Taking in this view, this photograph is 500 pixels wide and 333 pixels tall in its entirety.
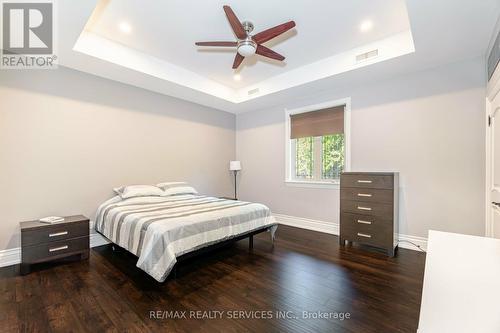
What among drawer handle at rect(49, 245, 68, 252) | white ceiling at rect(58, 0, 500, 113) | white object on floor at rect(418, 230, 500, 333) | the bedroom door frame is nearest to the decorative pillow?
drawer handle at rect(49, 245, 68, 252)

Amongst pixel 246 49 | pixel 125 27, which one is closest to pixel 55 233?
pixel 125 27

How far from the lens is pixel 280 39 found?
9.71 ft

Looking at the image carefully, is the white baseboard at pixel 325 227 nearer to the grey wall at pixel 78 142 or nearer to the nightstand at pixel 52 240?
the grey wall at pixel 78 142

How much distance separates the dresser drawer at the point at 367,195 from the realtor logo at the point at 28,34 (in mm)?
3993

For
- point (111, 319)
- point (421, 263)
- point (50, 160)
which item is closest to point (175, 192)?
point (50, 160)

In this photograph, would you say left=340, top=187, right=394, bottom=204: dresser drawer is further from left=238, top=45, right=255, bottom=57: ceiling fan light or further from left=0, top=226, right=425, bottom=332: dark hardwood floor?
left=238, top=45, right=255, bottom=57: ceiling fan light

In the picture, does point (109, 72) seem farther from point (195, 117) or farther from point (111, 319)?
point (111, 319)

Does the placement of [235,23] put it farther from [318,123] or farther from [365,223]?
[365,223]

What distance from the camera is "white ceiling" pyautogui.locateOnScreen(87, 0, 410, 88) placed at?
2.38 m

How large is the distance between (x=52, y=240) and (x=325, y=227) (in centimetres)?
393

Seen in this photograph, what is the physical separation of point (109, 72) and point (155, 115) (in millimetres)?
989

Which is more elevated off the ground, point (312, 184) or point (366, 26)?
point (366, 26)

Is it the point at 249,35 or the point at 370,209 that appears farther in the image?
the point at 370,209

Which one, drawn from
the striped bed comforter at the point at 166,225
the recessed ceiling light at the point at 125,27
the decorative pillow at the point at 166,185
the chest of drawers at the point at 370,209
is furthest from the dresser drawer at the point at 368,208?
the recessed ceiling light at the point at 125,27
